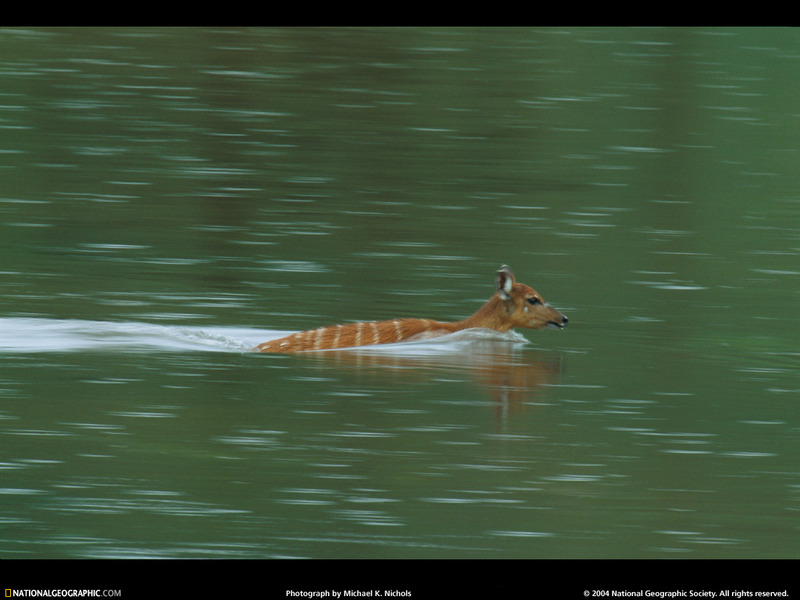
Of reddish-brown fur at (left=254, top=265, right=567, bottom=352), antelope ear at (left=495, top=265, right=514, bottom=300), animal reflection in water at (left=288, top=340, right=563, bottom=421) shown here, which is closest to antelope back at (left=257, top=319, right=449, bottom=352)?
reddish-brown fur at (left=254, top=265, right=567, bottom=352)

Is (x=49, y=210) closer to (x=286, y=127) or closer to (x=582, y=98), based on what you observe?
(x=286, y=127)

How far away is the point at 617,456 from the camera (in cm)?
793

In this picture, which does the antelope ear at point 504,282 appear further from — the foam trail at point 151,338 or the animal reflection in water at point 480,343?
the foam trail at point 151,338

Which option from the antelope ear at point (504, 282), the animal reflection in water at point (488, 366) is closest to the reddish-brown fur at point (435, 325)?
the antelope ear at point (504, 282)

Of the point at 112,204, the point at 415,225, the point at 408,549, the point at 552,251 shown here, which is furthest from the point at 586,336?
the point at 112,204

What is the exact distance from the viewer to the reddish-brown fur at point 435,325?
1016 centimetres

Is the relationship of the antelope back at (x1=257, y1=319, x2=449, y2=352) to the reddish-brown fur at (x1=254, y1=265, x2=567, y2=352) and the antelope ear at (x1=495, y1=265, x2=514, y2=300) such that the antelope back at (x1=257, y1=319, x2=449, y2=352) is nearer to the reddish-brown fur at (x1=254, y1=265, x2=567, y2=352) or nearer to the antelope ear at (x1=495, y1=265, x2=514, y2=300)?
the reddish-brown fur at (x1=254, y1=265, x2=567, y2=352)

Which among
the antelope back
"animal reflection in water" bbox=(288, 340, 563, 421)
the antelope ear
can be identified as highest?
the antelope ear

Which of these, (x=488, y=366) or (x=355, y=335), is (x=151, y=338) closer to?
(x=355, y=335)

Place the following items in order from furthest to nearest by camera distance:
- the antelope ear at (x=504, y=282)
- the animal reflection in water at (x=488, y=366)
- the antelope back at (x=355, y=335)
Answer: the antelope ear at (x=504, y=282) < the antelope back at (x=355, y=335) < the animal reflection in water at (x=488, y=366)

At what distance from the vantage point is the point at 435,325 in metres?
10.5

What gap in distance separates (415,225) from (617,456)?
706 centimetres

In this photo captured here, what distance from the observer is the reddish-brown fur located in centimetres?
1016

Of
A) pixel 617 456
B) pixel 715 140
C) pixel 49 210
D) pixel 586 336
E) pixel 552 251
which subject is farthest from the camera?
pixel 715 140
